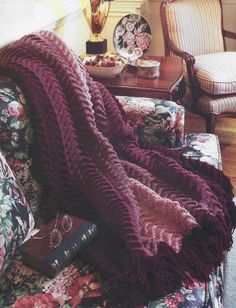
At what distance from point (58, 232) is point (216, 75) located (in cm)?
169

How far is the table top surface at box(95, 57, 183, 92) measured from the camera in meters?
2.09

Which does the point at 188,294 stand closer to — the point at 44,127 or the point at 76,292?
the point at 76,292

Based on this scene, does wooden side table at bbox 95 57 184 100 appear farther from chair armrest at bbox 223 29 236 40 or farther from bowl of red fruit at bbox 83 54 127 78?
chair armrest at bbox 223 29 236 40

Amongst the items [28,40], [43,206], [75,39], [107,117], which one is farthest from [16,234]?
[75,39]

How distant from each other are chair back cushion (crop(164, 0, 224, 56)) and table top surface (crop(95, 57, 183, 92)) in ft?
2.16

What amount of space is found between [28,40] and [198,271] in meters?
1.02

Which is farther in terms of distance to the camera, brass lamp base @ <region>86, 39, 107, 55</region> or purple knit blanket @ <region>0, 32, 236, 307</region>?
brass lamp base @ <region>86, 39, 107, 55</region>

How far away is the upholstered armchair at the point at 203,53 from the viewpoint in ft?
8.68

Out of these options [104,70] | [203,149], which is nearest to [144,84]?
[104,70]

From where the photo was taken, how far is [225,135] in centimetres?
303

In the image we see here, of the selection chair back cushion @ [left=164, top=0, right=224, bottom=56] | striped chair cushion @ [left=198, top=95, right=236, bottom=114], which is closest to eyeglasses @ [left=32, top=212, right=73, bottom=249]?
striped chair cushion @ [left=198, top=95, right=236, bottom=114]

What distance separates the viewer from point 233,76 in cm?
266

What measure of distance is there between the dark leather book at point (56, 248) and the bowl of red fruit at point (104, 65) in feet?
3.29

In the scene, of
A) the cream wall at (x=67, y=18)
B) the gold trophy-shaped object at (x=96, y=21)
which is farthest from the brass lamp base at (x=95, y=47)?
the cream wall at (x=67, y=18)
